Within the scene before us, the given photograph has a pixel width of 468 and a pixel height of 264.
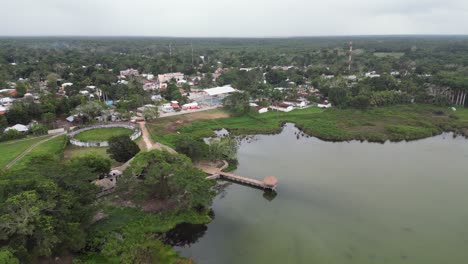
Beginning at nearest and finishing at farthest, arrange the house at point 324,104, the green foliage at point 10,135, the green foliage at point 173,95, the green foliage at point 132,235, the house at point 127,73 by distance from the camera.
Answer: the green foliage at point 132,235 < the green foliage at point 10,135 < the house at point 324,104 < the green foliage at point 173,95 < the house at point 127,73

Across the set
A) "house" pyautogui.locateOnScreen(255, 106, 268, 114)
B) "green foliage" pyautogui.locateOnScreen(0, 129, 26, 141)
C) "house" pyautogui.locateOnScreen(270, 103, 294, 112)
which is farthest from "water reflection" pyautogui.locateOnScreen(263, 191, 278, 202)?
"green foliage" pyautogui.locateOnScreen(0, 129, 26, 141)

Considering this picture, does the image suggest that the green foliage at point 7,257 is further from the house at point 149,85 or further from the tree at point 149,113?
the house at point 149,85

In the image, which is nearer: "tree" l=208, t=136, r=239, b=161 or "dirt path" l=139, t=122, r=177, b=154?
"tree" l=208, t=136, r=239, b=161

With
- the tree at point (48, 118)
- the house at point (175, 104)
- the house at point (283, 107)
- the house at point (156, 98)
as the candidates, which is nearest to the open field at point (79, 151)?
the tree at point (48, 118)

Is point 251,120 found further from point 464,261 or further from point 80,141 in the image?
point 464,261

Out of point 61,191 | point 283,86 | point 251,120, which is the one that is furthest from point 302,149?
point 283,86

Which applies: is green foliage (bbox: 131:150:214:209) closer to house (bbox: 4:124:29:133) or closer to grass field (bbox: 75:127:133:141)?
grass field (bbox: 75:127:133:141)
